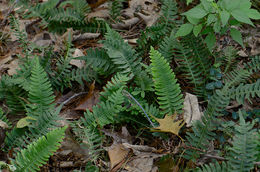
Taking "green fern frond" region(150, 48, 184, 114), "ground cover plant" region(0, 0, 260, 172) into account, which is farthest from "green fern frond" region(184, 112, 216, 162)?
"green fern frond" region(150, 48, 184, 114)

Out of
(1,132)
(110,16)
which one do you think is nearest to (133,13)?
(110,16)

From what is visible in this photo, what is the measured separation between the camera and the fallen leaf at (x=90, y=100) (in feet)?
9.48

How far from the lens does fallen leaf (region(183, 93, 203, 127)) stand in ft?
8.27

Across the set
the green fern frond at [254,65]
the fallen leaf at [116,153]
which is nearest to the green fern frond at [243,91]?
the green fern frond at [254,65]

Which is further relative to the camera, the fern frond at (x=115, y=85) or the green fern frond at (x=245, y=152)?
the fern frond at (x=115, y=85)

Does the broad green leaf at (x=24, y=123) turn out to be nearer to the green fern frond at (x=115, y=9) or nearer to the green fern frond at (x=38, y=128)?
the green fern frond at (x=38, y=128)

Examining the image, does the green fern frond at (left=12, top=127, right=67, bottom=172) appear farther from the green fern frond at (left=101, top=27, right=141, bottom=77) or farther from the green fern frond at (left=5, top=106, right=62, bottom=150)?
the green fern frond at (left=101, top=27, right=141, bottom=77)

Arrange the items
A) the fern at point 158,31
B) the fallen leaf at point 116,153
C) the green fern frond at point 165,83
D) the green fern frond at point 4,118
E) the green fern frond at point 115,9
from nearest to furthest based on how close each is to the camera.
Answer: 1. the fallen leaf at point 116,153
2. the green fern frond at point 165,83
3. the green fern frond at point 4,118
4. the fern at point 158,31
5. the green fern frond at point 115,9

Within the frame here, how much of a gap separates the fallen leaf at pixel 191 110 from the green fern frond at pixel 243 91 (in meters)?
0.38

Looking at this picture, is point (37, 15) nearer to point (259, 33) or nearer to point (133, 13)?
point (133, 13)

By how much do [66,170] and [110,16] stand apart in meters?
2.18

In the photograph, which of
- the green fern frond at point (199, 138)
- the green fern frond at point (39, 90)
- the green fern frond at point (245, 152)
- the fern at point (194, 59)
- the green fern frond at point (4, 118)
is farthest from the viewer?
the fern at point (194, 59)

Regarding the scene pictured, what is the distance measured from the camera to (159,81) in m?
2.53

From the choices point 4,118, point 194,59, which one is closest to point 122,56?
point 194,59
